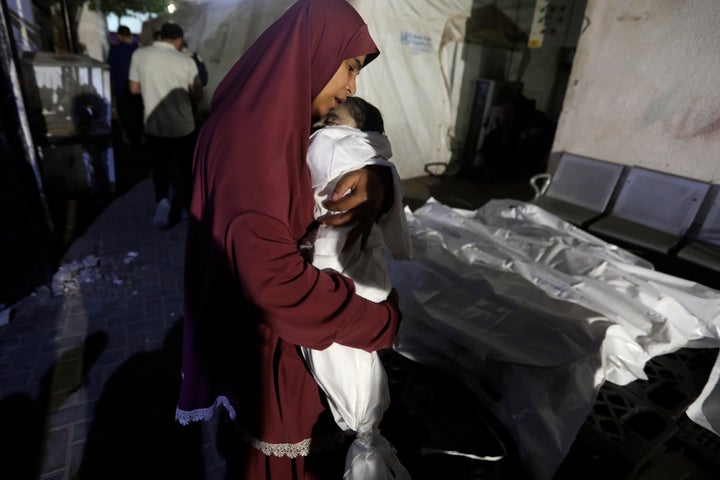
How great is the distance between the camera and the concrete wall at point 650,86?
3905 mm

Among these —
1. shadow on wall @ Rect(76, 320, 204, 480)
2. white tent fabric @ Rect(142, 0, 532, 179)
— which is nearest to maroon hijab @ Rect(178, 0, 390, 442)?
shadow on wall @ Rect(76, 320, 204, 480)

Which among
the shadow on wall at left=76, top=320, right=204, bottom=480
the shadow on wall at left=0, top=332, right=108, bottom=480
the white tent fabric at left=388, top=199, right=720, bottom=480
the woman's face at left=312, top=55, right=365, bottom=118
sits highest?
the woman's face at left=312, top=55, right=365, bottom=118

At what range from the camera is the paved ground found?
2098 millimetres

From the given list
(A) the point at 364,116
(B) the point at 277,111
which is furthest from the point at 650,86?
(B) the point at 277,111

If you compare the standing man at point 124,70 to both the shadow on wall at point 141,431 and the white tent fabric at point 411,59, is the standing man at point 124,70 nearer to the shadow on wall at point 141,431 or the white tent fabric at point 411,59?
the white tent fabric at point 411,59

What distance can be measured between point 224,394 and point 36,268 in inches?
125

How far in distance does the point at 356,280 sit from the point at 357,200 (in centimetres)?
28

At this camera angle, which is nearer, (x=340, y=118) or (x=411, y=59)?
(x=340, y=118)

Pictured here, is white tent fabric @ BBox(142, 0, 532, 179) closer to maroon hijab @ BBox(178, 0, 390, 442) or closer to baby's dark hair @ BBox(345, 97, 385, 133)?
baby's dark hair @ BBox(345, 97, 385, 133)

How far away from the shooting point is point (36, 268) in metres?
3.55

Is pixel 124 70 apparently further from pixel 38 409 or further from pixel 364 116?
pixel 364 116

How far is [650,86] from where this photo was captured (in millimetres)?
4219

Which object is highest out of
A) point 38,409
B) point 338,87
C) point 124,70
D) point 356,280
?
point 338,87

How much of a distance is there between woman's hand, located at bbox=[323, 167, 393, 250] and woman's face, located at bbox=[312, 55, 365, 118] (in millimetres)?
213
